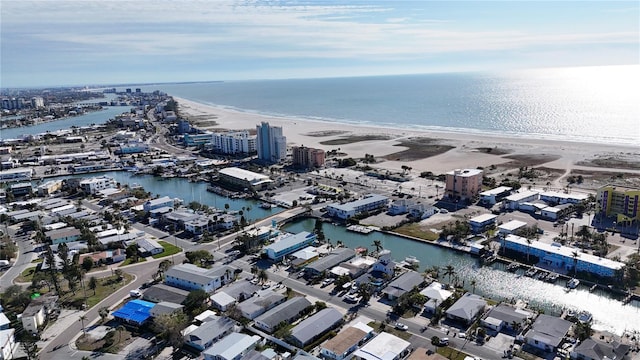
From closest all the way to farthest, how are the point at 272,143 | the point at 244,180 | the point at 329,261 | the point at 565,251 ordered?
1. the point at 329,261
2. the point at 565,251
3. the point at 244,180
4. the point at 272,143

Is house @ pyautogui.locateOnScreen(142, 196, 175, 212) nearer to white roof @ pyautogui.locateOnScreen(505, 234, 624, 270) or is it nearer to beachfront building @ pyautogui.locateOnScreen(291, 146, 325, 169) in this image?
beachfront building @ pyautogui.locateOnScreen(291, 146, 325, 169)

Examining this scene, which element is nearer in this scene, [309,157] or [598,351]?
[598,351]

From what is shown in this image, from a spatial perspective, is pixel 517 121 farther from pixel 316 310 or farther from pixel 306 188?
pixel 316 310

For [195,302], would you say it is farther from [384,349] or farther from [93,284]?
[384,349]

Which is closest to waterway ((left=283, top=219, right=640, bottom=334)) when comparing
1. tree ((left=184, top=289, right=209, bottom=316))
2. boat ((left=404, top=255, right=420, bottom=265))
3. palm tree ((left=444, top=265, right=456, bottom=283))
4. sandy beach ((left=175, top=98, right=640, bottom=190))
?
palm tree ((left=444, top=265, right=456, bottom=283))

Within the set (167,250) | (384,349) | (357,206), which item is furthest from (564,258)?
(167,250)
